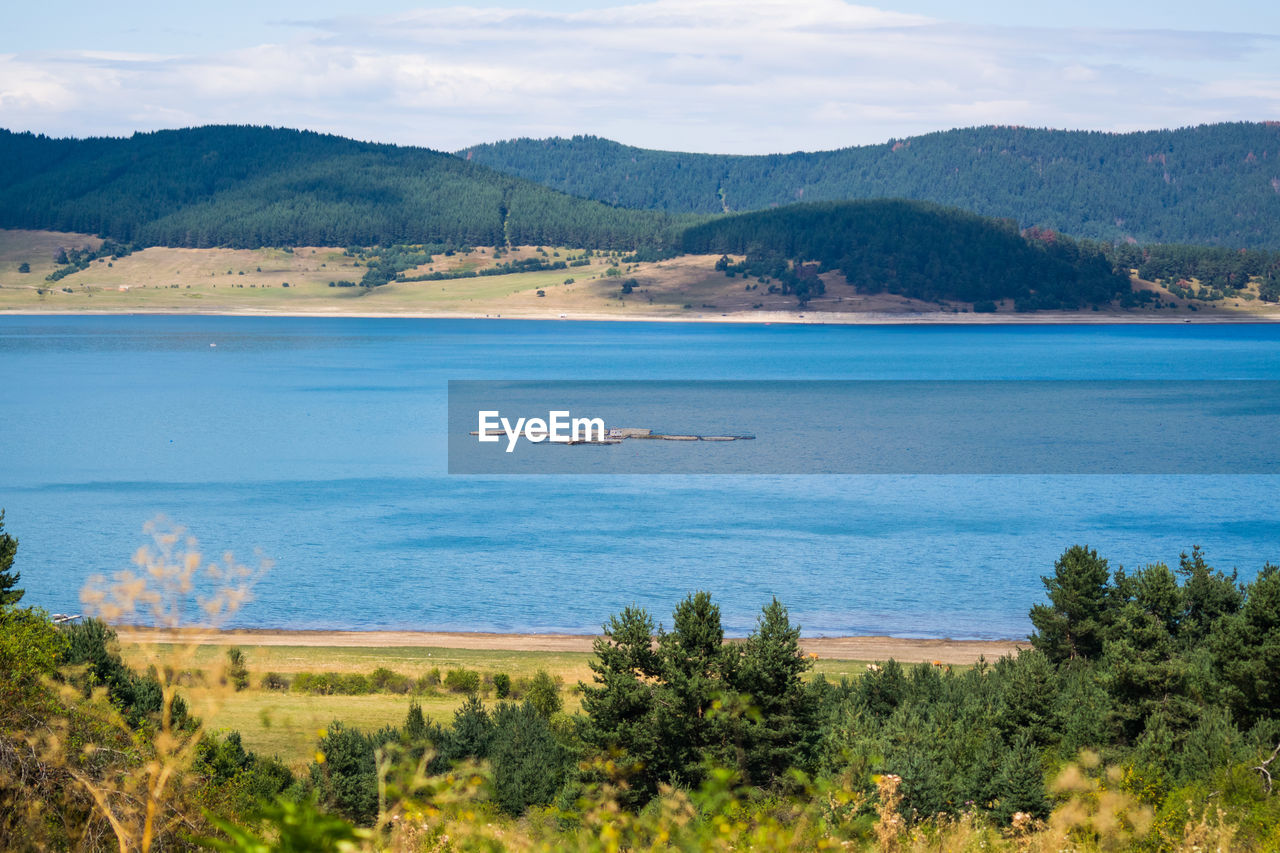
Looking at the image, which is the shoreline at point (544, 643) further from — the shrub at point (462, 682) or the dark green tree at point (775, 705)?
the dark green tree at point (775, 705)

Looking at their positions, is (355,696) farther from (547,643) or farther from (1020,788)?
(1020,788)

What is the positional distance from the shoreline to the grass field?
112cm

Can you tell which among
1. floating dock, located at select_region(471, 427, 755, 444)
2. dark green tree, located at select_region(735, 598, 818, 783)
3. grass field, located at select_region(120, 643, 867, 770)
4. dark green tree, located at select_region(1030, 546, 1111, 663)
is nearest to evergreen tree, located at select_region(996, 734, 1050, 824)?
dark green tree, located at select_region(735, 598, 818, 783)

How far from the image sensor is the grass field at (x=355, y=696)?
27.4 m

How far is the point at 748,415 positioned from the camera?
119 m

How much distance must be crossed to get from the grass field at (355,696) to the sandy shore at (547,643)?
3.67ft

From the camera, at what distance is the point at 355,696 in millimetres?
32406

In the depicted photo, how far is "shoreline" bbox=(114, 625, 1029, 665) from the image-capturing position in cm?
4053

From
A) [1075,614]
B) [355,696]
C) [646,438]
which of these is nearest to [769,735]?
[355,696]

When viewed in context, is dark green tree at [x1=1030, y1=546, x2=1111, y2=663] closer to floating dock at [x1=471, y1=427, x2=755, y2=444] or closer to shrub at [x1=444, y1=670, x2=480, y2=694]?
shrub at [x1=444, y1=670, x2=480, y2=694]

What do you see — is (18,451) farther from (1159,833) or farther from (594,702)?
(1159,833)

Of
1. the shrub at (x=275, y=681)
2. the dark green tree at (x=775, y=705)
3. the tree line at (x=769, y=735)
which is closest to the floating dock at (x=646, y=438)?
the shrub at (x=275, y=681)

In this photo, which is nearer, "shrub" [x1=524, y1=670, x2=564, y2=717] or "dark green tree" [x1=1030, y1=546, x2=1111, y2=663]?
"shrub" [x1=524, y1=670, x2=564, y2=717]

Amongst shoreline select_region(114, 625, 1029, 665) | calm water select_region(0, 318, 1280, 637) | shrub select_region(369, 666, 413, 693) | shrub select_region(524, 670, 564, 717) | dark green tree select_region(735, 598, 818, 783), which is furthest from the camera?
calm water select_region(0, 318, 1280, 637)
